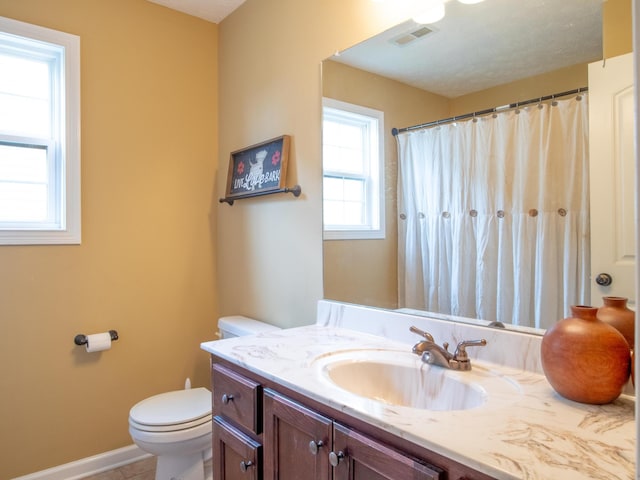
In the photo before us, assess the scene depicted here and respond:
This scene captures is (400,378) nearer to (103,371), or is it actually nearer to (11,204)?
(103,371)

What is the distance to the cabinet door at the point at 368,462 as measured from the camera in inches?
32.3

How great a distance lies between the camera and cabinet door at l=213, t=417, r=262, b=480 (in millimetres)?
1268

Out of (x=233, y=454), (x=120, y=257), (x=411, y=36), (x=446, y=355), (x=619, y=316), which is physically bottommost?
(x=233, y=454)

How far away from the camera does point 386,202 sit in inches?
66.9

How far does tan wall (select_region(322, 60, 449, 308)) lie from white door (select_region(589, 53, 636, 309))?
1.61ft

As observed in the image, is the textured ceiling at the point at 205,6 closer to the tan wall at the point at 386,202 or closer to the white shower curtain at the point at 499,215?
the tan wall at the point at 386,202

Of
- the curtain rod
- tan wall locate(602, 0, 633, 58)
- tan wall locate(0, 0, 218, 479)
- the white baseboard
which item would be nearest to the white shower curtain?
the curtain rod

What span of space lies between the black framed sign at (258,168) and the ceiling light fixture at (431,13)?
0.83m

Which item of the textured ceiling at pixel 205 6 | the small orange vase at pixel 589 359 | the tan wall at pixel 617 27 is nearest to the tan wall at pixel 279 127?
the textured ceiling at pixel 205 6

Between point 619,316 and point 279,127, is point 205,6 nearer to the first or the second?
point 279,127

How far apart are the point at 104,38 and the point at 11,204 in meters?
1.02

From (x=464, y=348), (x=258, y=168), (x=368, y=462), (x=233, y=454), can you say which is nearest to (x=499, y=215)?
(x=464, y=348)

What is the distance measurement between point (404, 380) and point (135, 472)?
5.83 feet

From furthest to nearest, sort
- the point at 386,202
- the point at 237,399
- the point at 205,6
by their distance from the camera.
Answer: the point at 205,6, the point at 386,202, the point at 237,399
